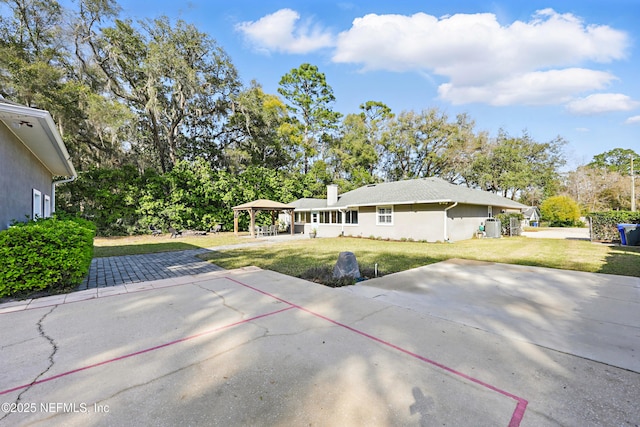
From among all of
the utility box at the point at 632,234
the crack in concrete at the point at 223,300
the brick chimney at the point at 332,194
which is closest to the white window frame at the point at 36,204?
the crack in concrete at the point at 223,300

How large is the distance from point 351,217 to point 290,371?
16749 mm

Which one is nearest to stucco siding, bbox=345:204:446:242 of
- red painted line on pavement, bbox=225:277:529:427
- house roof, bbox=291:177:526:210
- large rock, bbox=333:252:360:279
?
house roof, bbox=291:177:526:210

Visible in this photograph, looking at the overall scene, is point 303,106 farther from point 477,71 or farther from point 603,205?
point 603,205

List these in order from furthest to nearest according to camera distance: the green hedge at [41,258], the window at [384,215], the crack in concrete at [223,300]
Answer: the window at [384,215]
the green hedge at [41,258]
the crack in concrete at [223,300]

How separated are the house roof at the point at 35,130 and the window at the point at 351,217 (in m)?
14.8

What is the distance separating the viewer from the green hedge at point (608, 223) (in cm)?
1333

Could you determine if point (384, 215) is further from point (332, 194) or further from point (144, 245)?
point (144, 245)

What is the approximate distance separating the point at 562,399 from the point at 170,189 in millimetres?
22277

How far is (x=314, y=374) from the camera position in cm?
256

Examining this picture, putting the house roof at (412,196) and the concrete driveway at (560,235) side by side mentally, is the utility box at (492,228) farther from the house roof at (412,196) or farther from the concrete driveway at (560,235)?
the concrete driveway at (560,235)

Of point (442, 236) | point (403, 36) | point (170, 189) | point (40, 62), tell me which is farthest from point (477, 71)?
point (40, 62)

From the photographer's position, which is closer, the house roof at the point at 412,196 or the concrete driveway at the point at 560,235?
the house roof at the point at 412,196

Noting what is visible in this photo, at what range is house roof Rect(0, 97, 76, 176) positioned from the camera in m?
4.93

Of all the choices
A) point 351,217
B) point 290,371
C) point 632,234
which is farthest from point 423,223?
point 290,371
